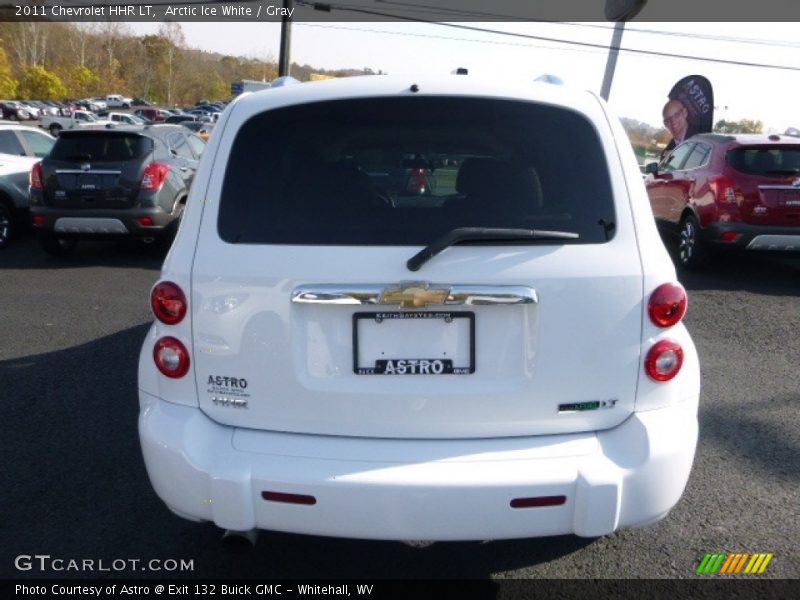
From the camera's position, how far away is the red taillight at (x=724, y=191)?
360 inches

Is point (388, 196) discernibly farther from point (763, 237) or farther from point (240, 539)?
point (763, 237)

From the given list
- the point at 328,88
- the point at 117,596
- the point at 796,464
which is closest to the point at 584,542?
the point at 796,464

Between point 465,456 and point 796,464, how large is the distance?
2.58m

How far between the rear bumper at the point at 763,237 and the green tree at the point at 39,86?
80535 millimetres

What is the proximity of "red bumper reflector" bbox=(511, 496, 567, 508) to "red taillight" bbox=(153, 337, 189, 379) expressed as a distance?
1.21 metres

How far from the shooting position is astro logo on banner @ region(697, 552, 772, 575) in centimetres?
318

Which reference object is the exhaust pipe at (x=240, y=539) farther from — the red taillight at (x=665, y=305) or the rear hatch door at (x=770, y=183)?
the rear hatch door at (x=770, y=183)

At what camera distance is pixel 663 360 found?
8.78 feet

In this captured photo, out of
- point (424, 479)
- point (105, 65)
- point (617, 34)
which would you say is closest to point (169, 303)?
point (424, 479)

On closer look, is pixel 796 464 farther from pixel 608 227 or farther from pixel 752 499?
pixel 608 227

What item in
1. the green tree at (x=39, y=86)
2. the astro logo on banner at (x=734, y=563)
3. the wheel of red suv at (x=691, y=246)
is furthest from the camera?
the green tree at (x=39, y=86)

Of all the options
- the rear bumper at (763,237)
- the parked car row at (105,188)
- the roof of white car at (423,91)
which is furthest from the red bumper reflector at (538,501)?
the parked car row at (105,188)

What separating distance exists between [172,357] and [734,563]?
241 cm

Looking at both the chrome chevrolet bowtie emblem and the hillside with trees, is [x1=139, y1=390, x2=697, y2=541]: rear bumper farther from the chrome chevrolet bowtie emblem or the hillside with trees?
the hillside with trees
